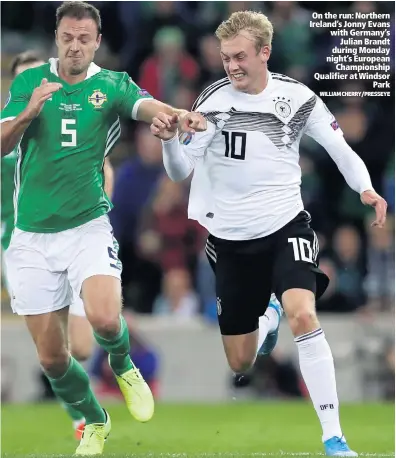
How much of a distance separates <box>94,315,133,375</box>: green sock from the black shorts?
0.77 metres

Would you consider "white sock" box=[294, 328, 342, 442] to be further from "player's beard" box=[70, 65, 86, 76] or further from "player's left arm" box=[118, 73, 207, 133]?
"player's beard" box=[70, 65, 86, 76]

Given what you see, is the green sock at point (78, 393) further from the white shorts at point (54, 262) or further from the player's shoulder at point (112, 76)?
the player's shoulder at point (112, 76)

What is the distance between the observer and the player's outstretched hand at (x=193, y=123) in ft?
27.5

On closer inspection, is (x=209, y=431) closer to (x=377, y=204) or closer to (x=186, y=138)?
(x=186, y=138)

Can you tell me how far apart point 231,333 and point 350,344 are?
19.0 feet

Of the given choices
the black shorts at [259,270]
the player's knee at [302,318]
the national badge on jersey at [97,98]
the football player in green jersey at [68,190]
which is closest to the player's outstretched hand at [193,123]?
the football player in green jersey at [68,190]

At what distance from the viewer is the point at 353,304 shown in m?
15.2

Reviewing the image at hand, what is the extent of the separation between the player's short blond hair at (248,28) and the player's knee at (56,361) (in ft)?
8.34

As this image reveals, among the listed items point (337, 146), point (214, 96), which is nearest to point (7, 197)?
point (214, 96)

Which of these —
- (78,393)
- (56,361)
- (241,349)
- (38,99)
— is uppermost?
(38,99)

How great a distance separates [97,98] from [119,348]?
71.6 inches

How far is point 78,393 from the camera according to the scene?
9453 mm

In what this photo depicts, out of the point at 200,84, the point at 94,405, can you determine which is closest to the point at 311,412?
the point at 200,84

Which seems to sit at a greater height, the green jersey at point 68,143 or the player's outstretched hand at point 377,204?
the green jersey at point 68,143
